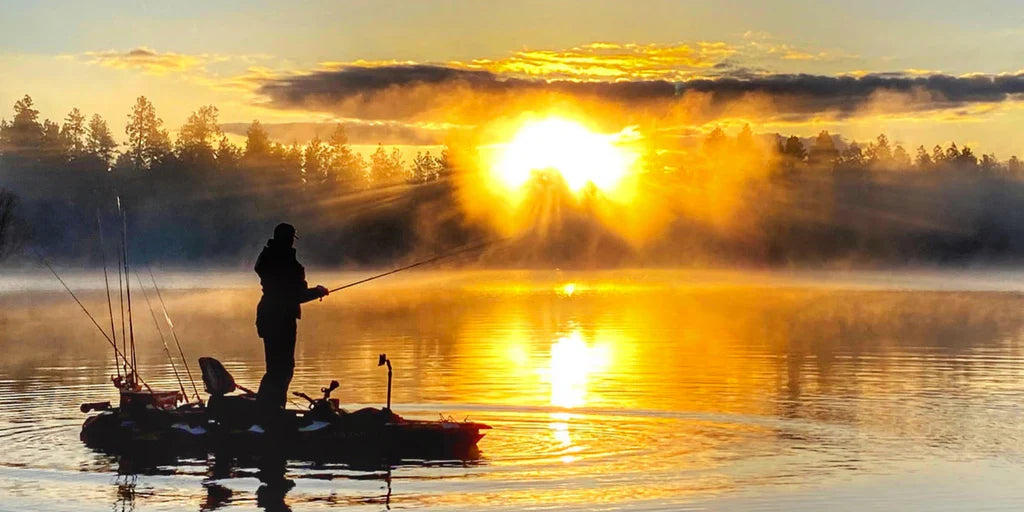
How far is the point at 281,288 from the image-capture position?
21391 mm

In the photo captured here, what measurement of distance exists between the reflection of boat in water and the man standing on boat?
1.09 ft

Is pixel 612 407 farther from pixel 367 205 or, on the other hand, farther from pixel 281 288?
pixel 367 205

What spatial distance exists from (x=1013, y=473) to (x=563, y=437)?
5.90m

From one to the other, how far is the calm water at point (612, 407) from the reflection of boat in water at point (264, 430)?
18.4 inches

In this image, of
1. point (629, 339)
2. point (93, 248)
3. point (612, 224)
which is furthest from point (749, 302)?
point (612, 224)

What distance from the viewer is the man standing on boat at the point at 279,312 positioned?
841 inches

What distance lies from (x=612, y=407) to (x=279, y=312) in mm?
6226

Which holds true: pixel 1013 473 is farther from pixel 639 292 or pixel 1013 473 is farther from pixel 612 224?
pixel 612 224

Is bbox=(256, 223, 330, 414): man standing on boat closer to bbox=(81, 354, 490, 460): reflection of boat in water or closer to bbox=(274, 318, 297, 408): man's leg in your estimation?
bbox=(274, 318, 297, 408): man's leg

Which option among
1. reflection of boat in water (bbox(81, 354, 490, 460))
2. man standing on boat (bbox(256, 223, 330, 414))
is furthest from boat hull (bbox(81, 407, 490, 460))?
man standing on boat (bbox(256, 223, 330, 414))

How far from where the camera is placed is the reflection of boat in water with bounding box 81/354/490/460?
20.8 meters

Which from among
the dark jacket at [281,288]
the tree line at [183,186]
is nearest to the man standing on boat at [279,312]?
the dark jacket at [281,288]

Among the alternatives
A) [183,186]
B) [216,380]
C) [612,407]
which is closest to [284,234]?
[216,380]

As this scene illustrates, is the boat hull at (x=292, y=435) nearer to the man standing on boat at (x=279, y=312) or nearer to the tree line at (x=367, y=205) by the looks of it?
the man standing on boat at (x=279, y=312)
